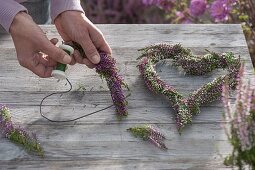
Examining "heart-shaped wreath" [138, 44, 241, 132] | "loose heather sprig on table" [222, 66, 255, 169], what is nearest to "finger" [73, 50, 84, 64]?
"heart-shaped wreath" [138, 44, 241, 132]

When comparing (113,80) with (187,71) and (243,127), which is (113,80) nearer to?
(187,71)

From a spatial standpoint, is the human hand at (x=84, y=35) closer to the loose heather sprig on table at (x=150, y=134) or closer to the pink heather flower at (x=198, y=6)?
the loose heather sprig on table at (x=150, y=134)

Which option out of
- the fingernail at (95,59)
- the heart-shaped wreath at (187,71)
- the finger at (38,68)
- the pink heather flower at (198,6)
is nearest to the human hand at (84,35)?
the fingernail at (95,59)

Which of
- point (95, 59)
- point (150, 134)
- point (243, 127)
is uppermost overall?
point (243, 127)

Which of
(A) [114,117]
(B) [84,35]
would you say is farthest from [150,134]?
(B) [84,35]

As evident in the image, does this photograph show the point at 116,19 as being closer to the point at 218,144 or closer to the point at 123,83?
the point at 123,83

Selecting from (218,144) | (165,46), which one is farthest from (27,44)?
(218,144)
